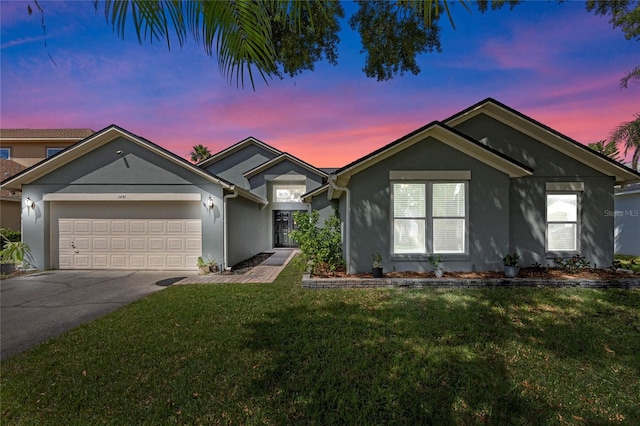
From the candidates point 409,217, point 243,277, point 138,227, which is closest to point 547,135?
point 409,217

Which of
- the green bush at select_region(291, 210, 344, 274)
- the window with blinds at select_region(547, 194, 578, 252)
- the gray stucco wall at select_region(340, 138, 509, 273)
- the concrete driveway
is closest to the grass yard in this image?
the concrete driveway

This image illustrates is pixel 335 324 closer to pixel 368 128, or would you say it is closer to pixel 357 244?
pixel 357 244

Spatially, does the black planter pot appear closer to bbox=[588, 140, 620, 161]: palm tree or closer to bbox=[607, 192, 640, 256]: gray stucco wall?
bbox=[588, 140, 620, 161]: palm tree

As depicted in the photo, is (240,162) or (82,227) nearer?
(82,227)

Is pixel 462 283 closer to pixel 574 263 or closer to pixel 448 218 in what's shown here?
pixel 448 218

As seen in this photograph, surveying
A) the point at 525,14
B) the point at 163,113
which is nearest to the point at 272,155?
the point at 163,113

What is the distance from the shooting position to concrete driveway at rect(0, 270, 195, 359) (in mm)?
5160

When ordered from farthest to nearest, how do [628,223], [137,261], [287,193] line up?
[287,193] → [628,223] → [137,261]

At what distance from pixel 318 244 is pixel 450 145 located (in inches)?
203

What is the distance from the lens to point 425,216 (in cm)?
873

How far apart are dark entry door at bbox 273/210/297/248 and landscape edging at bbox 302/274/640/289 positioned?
1137 centimetres

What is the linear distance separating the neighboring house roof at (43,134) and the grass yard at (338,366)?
24.0 metres

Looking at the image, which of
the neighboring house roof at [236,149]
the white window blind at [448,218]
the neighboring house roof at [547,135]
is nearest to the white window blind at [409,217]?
the white window blind at [448,218]

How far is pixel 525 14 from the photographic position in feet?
23.5
